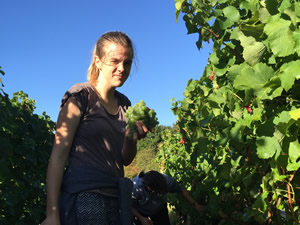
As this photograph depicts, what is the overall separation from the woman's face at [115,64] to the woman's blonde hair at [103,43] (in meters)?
0.03

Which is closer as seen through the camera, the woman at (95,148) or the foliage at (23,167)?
the woman at (95,148)

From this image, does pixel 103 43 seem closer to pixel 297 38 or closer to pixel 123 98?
pixel 123 98

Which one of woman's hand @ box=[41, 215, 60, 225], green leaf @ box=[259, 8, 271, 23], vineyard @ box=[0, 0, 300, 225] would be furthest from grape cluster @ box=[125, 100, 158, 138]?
green leaf @ box=[259, 8, 271, 23]

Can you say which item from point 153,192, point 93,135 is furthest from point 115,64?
point 153,192

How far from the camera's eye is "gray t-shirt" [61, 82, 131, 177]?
1.89 m

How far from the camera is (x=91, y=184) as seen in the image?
1827mm

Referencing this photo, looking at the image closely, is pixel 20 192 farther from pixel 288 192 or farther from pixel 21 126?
pixel 288 192

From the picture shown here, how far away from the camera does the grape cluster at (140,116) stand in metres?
2.00

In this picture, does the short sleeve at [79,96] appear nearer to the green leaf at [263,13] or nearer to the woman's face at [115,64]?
the woman's face at [115,64]

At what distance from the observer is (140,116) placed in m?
2.04

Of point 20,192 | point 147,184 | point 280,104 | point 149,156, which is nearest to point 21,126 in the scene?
point 20,192

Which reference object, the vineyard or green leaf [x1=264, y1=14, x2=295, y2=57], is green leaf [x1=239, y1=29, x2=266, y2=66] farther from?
green leaf [x1=264, y1=14, x2=295, y2=57]

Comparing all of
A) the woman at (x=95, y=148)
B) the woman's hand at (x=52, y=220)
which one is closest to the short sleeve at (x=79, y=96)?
the woman at (x=95, y=148)

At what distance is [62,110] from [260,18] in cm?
108
